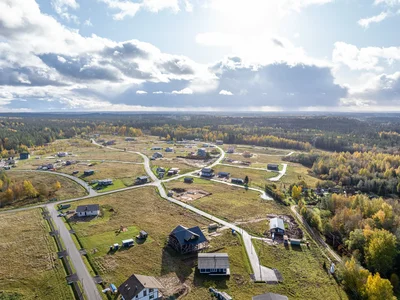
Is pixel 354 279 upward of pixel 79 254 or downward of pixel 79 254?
downward

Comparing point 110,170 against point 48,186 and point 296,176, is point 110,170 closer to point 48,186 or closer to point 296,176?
point 48,186

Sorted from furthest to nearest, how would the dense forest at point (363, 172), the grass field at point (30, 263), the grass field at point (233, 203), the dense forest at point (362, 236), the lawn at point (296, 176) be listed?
1. the lawn at point (296, 176)
2. the dense forest at point (363, 172)
3. the grass field at point (233, 203)
4. the dense forest at point (362, 236)
5. the grass field at point (30, 263)

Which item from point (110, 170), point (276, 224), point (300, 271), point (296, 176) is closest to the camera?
point (300, 271)

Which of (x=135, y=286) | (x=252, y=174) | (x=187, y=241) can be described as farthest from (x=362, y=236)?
(x=252, y=174)

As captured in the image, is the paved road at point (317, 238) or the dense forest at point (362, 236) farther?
the paved road at point (317, 238)

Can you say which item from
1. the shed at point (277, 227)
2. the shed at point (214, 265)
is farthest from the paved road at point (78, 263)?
the shed at point (277, 227)

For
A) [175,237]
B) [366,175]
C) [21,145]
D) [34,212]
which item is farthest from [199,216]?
[21,145]

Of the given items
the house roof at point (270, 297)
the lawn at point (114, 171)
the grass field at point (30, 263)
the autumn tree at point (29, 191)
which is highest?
the autumn tree at point (29, 191)

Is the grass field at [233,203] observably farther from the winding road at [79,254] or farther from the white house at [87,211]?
the white house at [87,211]

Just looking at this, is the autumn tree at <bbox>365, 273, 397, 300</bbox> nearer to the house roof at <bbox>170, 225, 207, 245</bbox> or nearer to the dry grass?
the house roof at <bbox>170, 225, 207, 245</bbox>
